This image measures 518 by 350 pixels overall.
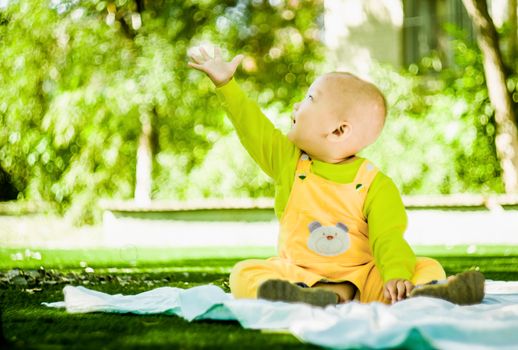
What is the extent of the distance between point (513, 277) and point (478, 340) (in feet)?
8.42

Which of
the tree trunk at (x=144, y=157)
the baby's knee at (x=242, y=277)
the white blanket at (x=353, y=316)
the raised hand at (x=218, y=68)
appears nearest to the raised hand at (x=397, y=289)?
the white blanket at (x=353, y=316)

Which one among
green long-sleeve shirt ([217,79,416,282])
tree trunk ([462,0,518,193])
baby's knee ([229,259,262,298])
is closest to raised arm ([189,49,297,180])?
green long-sleeve shirt ([217,79,416,282])

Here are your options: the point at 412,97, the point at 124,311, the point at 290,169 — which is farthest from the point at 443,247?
the point at 124,311

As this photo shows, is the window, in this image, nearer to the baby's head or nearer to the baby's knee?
the baby's head

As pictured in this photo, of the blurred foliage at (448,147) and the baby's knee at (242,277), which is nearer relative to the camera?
the baby's knee at (242,277)

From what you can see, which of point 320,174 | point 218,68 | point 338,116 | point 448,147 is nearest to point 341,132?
point 338,116

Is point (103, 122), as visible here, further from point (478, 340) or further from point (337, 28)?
point (478, 340)

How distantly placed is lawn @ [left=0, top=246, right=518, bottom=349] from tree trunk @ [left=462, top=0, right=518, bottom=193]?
A: 1480 mm

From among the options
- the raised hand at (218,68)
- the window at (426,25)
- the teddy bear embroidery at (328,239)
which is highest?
the window at (426,25)

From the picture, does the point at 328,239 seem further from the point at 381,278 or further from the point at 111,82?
the point at 111,82

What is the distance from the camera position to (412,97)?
962 centimetres

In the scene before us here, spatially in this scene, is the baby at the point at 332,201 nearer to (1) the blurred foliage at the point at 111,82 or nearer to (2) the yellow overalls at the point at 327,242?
(2) the yellow overalls at the point at 327,242

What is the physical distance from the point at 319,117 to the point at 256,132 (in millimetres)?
245

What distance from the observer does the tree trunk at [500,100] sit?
853 cm
